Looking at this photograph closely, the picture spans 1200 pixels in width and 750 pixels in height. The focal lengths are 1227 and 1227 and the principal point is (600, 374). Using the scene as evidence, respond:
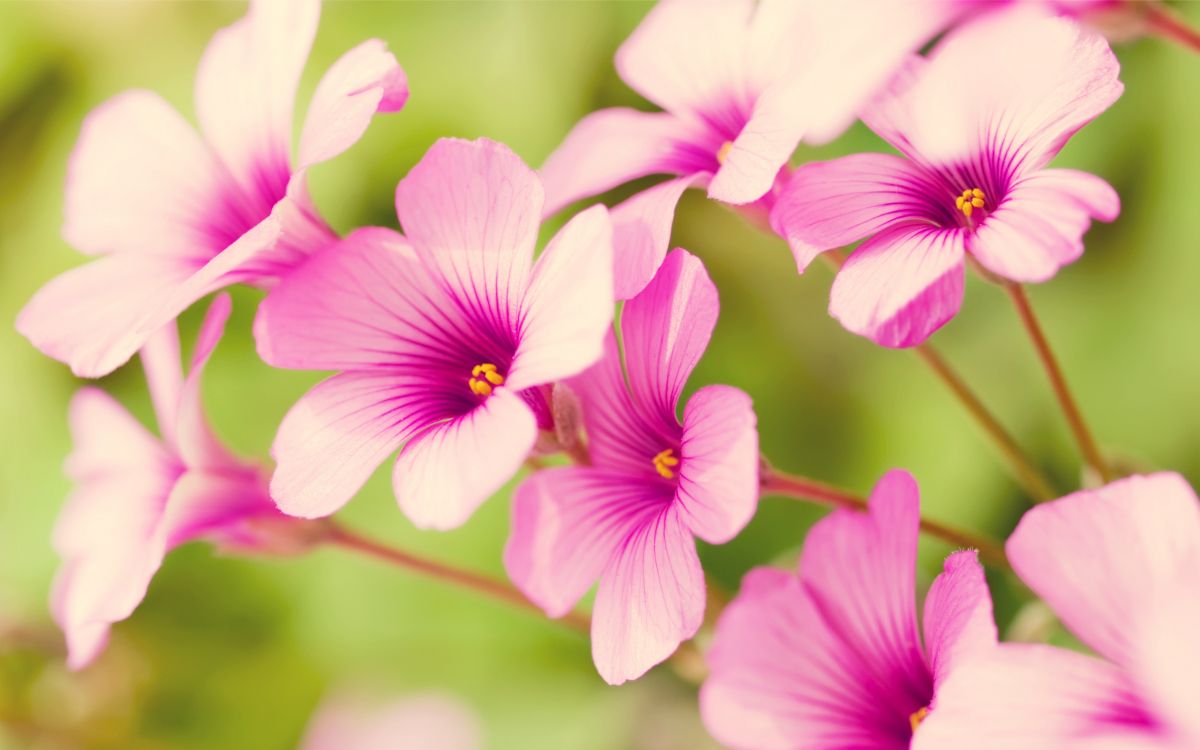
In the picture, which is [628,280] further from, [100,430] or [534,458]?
[100,430]

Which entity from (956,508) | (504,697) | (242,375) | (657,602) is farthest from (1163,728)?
(242,375)

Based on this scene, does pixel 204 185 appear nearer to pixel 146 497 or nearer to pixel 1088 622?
pixel 146 497

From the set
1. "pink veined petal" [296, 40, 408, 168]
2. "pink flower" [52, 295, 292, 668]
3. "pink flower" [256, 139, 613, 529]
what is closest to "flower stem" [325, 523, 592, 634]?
"pink flower" [52, 295, 292, 668]

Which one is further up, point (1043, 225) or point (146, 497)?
point (1043, 225)

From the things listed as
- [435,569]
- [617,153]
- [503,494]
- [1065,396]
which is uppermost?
[617,153]

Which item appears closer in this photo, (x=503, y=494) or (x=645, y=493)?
(x=645, y=493)

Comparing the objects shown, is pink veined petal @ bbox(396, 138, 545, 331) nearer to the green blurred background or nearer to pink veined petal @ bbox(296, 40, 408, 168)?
pink veined petal @ bbox(296, 40, 408, 168)

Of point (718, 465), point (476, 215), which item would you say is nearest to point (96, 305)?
point (476, 215)
